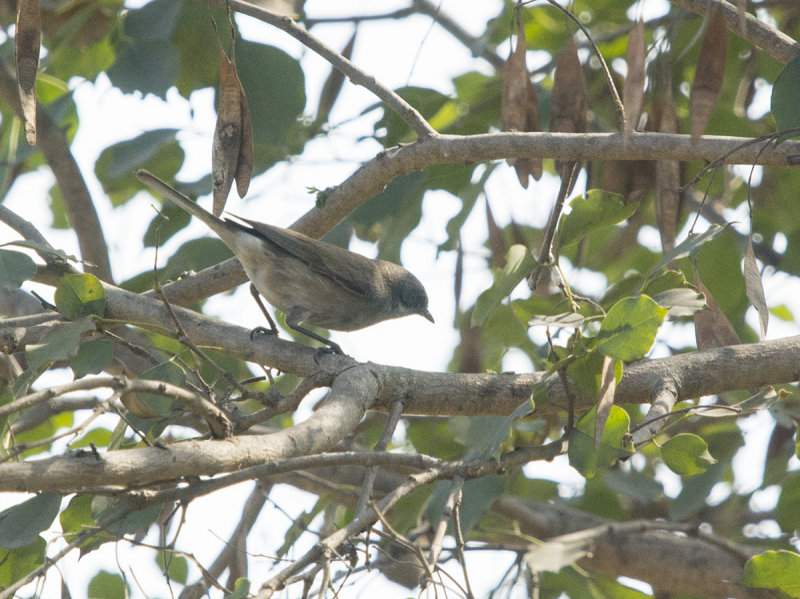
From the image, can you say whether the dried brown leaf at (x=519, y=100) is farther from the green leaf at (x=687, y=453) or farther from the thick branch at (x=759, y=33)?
the green leaf at (x=687, y=453)

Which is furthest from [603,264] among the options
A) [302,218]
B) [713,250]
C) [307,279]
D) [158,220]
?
[158,220]

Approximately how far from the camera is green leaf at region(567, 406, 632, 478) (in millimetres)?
2332

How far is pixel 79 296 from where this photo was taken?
2.87 meters

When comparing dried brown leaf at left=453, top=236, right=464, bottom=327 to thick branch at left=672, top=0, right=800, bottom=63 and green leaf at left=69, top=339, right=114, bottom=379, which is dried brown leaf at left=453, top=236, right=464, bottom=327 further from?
green leaf at left=69, top=339, right=114, bottom=379

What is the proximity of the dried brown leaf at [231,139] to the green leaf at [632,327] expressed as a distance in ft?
5.26

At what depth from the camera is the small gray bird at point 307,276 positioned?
4.85m

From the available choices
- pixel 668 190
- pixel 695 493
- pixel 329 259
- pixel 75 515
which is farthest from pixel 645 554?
pixel 75 515

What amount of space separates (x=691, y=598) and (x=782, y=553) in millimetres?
2524

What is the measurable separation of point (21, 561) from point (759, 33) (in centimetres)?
345

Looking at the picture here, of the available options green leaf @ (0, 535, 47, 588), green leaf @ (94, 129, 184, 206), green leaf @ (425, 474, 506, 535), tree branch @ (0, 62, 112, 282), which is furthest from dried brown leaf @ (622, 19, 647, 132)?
tree branch @ (0, 62, 112, 282)

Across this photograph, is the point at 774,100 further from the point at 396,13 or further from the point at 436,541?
A: the point at 396,13

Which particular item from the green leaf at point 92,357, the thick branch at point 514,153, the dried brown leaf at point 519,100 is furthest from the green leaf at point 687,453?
the green leaf at point 92,357

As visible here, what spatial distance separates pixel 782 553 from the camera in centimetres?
235

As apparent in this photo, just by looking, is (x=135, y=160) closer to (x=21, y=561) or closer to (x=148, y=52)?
(x=148, y=52)
